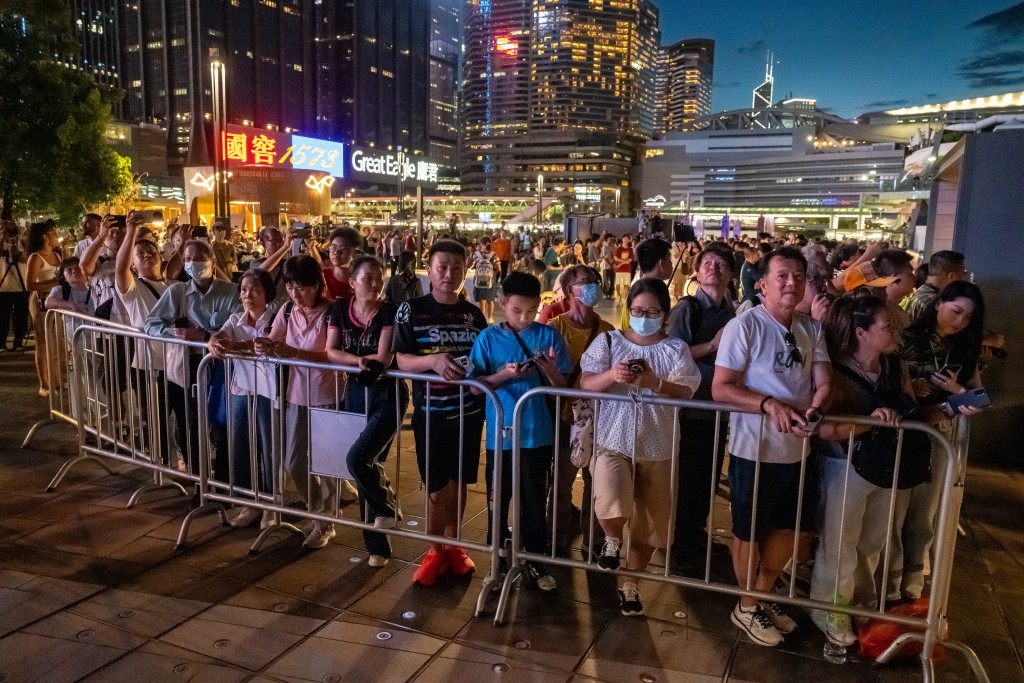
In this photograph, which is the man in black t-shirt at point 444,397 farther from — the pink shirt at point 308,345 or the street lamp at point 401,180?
the street lamp at point 401,180

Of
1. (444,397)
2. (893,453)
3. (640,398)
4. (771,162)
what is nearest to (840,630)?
(893,453)

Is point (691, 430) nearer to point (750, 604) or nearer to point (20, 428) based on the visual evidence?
point (750, 604)

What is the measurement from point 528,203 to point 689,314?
8023 cm

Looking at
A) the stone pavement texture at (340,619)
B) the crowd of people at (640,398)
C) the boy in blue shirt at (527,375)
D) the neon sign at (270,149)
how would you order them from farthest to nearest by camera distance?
the neon sign at (270,149) < the boy in blue shirt at (527,375) < the crowd of people at (640,398) < the stone pavement texture at (340,619)

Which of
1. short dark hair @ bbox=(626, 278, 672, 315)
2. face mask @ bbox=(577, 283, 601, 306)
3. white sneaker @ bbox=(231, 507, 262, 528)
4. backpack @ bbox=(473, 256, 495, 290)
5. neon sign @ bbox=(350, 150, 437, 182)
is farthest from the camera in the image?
neon sign @ bbox=(350, 150, 437, 182)

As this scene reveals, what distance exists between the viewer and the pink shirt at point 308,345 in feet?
14.8

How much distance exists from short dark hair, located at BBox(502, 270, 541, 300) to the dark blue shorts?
1368 millimetres

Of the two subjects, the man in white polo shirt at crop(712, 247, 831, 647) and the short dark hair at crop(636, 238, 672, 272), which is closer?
the man in white polo shirt at crop(712, 247, 831, 647)

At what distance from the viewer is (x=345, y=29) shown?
488 feet

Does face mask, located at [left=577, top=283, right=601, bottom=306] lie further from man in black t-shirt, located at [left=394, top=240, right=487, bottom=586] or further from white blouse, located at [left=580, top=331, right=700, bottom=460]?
man in black t-shirt, located at [left=394, top=240, right=487, bottom=586]

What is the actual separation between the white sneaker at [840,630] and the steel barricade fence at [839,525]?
6cm

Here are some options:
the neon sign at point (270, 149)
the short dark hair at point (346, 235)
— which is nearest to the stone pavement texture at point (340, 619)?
the short dark hair at point (346, 235)

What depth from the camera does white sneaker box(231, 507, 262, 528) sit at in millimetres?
4883

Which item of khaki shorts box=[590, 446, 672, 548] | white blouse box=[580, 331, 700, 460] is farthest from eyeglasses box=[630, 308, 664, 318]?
khaki shorts box=[590, 446, 672, 548]
